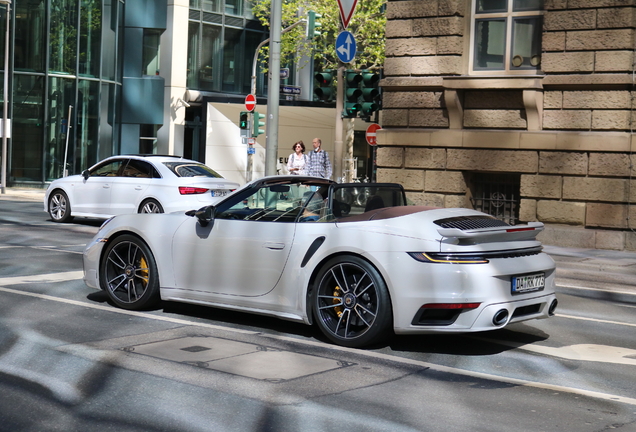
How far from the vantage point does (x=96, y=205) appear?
17.9 metres

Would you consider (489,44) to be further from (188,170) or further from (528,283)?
(528,283)

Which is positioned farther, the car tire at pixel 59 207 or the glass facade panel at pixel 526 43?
the car tire at pixel 59 207

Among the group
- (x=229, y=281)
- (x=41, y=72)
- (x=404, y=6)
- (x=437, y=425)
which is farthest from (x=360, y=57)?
(x=437, y=425)

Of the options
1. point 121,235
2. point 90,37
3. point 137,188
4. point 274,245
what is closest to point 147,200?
point 137,188

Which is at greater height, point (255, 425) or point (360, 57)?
point (360, 57)

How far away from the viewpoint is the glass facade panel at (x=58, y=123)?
109 feet

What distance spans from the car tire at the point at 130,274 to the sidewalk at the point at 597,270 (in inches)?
210

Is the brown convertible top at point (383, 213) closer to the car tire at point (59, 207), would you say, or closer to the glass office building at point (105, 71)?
the car tire at point (59, 207)

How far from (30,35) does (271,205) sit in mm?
27578

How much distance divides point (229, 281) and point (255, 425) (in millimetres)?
2865

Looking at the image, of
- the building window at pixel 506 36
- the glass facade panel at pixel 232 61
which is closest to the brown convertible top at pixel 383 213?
the building window at pixel 506 36

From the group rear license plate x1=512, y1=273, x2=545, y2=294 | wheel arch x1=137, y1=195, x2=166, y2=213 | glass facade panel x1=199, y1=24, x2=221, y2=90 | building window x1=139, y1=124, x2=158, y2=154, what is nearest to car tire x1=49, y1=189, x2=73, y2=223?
wheel arch x1=137, y1=195, x2=166, y2=213

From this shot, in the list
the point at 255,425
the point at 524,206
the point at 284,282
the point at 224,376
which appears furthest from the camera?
the point at 524,206

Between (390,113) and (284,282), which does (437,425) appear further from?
(390,113)
